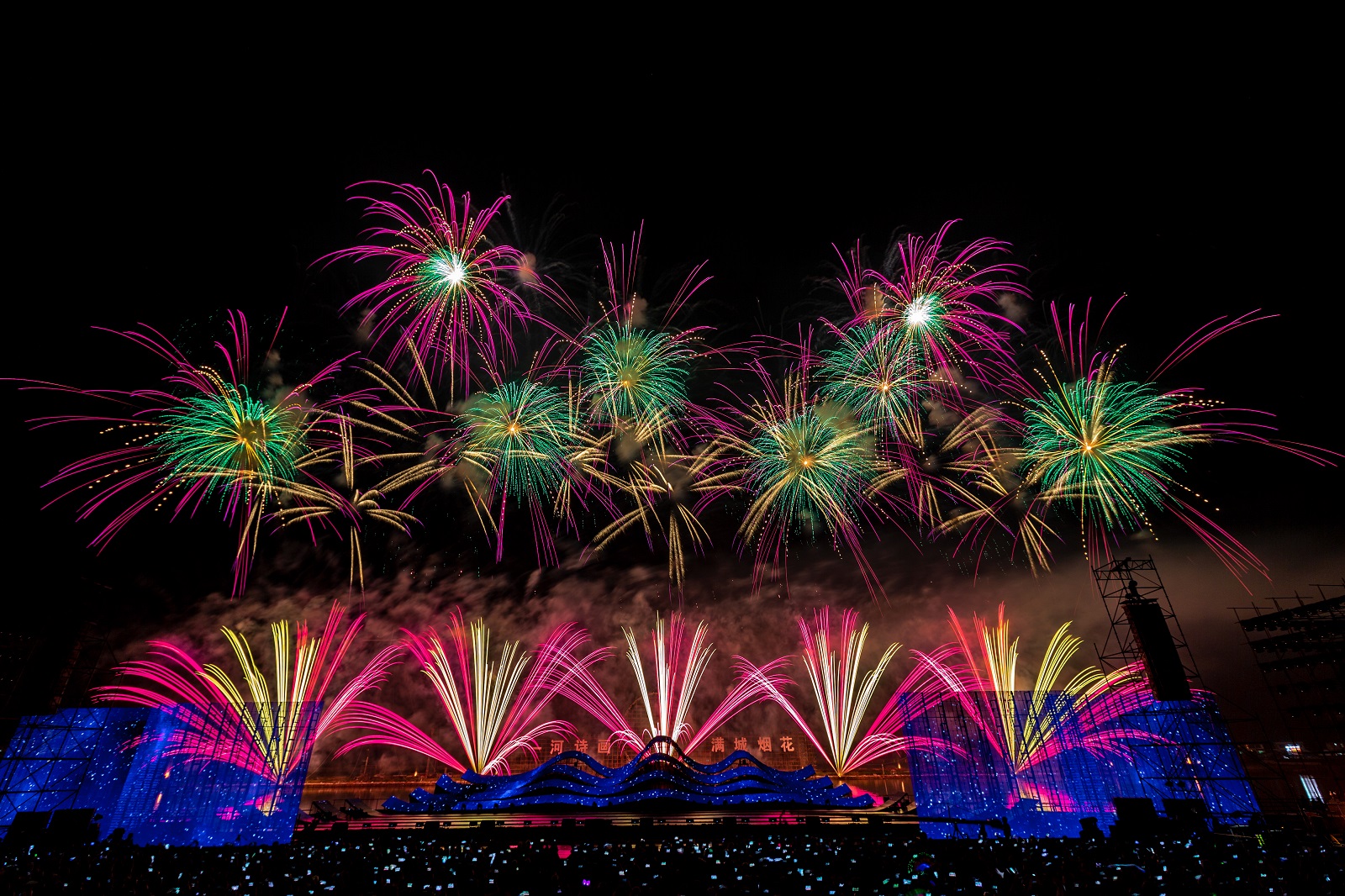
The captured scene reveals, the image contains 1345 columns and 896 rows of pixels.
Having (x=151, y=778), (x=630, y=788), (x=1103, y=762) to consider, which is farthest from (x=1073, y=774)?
(x=151, y=778)

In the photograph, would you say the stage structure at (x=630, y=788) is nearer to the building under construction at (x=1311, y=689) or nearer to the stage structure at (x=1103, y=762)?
the stage structure at (x=1103, y=762)

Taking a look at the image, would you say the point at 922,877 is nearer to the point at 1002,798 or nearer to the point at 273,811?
the point at 1002,798

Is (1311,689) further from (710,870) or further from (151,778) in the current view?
(151,778)

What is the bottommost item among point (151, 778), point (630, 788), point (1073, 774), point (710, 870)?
point (710, 870)

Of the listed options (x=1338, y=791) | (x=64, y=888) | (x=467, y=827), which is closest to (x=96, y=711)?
(x=467, y=827)

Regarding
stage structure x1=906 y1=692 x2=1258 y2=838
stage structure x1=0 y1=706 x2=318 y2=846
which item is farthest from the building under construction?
stage structure x1=0 y1=706 x2=318 y2=846

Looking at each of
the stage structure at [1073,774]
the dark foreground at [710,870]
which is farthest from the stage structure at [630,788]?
the dark foreground at [710,870]

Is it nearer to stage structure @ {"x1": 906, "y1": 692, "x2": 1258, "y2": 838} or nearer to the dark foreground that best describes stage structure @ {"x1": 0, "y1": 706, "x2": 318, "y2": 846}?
the dark foreground
